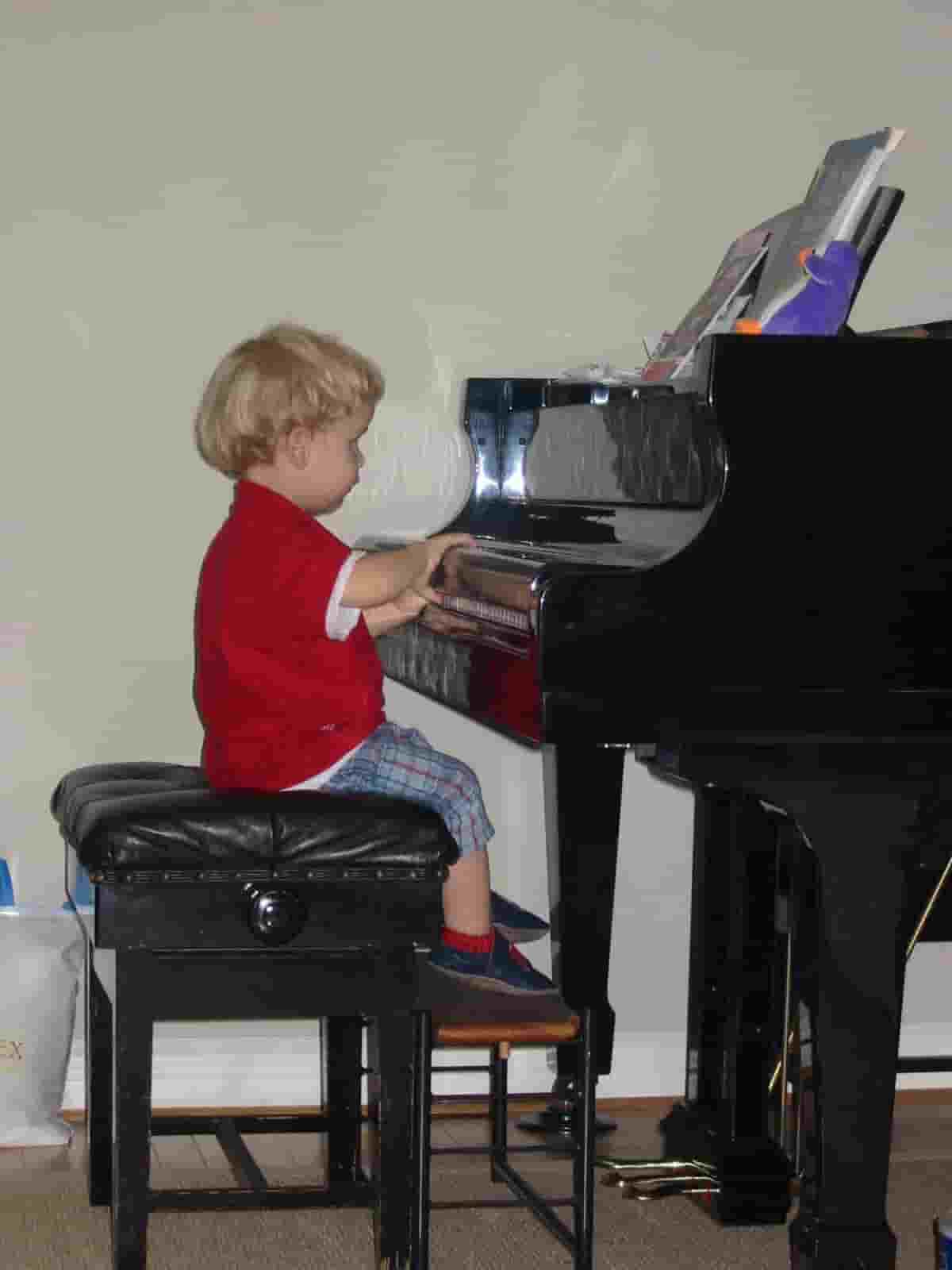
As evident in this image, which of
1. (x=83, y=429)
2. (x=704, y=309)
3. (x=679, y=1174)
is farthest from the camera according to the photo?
(x=83, y=429)

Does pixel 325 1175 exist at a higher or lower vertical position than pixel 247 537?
lower

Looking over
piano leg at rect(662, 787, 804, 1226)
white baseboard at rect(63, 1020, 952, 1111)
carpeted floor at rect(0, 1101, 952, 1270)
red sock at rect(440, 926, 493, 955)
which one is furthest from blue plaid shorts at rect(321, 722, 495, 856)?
white baseboard at rect(63, 1020, 952, 1111)

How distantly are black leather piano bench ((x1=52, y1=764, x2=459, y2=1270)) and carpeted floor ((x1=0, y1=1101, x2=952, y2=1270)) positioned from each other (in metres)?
0.33

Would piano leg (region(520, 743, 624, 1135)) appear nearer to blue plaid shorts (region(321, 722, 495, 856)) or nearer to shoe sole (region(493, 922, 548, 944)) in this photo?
shoe sole (region(493, 922, 548, 944))

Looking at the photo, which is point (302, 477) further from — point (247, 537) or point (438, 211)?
point (438, 211)

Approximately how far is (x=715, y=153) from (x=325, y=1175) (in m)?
1.99

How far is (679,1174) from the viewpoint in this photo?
3.08 meters

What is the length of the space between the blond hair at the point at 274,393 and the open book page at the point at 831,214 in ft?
1.89

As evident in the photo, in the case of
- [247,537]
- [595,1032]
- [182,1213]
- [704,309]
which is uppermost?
[704,309]

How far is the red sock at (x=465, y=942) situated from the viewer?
257 cm

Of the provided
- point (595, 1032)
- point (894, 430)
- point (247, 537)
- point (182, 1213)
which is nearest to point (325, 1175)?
point (182, 1213)

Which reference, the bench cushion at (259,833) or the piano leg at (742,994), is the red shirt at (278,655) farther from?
the piano leg at (742,994)

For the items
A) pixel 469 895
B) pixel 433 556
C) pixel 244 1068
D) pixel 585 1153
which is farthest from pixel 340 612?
pixel 244 1068

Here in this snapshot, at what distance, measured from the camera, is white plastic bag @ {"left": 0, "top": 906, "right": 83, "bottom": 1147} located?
10.6 ft
